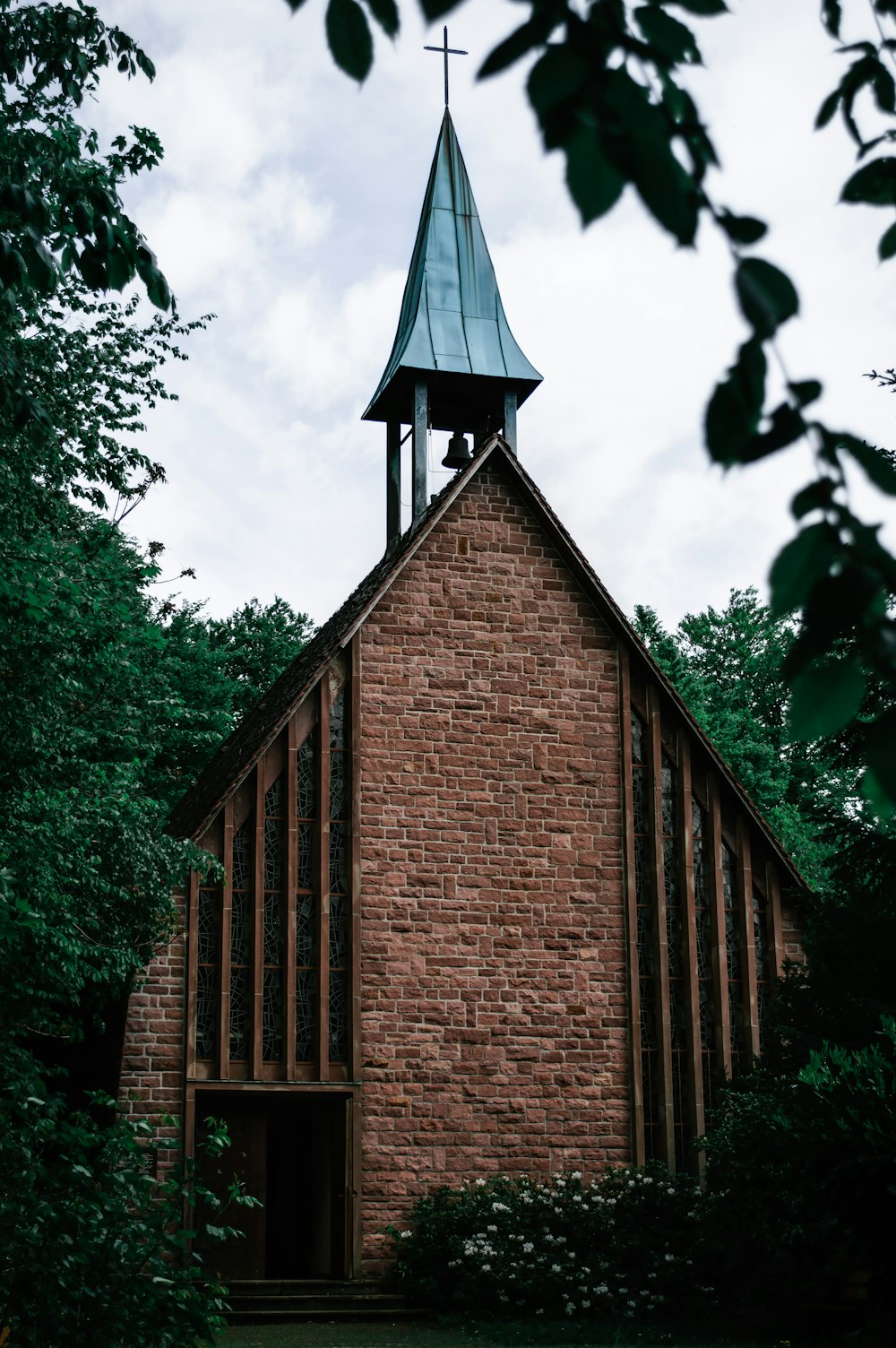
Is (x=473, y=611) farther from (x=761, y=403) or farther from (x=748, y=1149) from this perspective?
(x=761, y=403)

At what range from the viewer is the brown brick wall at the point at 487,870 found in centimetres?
1647

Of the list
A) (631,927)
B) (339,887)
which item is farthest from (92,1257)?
(631,927)

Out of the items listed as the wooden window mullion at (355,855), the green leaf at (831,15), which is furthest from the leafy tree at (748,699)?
the green leaf at (831,15)

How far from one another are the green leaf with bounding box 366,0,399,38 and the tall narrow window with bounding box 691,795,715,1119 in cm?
1619

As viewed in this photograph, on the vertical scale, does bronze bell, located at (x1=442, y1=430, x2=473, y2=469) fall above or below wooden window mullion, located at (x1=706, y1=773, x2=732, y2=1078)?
above

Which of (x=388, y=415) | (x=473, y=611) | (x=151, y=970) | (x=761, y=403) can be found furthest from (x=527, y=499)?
(x=761, y=403)

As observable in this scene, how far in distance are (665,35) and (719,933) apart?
16.3 m

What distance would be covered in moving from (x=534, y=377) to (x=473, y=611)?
400cm

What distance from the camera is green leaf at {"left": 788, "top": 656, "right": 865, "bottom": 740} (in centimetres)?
173

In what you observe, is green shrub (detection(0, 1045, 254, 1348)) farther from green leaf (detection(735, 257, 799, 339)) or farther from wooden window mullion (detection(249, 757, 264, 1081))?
wooden window mullion (detection(249, 757, 264, 1081))

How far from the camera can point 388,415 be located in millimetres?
21844

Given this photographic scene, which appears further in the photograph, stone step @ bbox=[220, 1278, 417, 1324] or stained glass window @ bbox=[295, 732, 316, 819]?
stained glass window @ bbox=[295, 732, 316, 819]

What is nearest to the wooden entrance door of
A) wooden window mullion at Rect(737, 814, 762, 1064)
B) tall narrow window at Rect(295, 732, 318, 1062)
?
tall narrow window at Rect(295, 732, 318, 1062)

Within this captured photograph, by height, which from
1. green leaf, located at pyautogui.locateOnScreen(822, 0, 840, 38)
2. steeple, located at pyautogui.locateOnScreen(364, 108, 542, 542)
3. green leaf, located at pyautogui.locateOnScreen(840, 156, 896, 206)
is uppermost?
steeple, located at pyautogui.locateOnScreen(364, 108, 542, 542)
